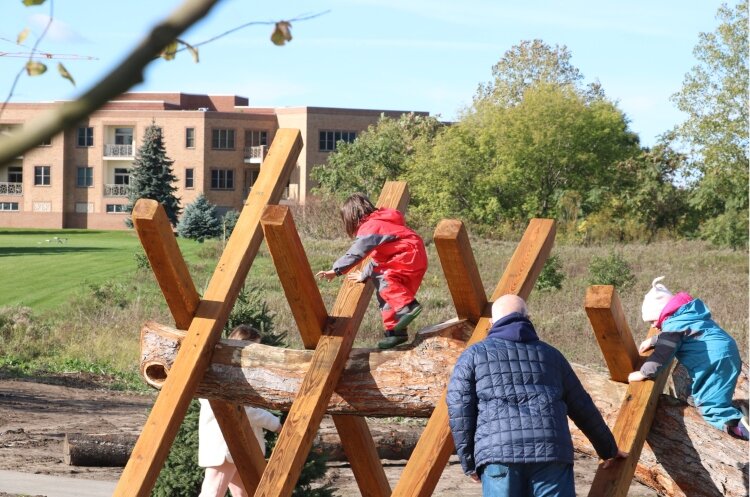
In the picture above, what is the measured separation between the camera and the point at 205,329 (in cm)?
560

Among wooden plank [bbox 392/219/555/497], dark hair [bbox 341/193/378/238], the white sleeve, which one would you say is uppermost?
dark hair [bbox 341/193/378/238]

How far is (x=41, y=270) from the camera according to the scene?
3866 cm

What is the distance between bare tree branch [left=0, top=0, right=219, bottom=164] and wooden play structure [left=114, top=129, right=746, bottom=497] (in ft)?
12.0

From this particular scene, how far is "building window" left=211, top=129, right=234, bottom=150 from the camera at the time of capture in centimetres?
7288

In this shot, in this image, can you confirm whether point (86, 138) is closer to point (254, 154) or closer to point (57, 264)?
point (254, 154)

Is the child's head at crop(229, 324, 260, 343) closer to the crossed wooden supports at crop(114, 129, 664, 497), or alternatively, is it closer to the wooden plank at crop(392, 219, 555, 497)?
the crossed wooden supports at crop(114, 129, 664, 497)

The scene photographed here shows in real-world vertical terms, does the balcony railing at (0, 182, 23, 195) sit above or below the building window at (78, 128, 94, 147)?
below

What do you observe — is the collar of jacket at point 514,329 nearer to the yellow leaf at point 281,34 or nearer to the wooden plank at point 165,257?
the wooden plank at point 165,257

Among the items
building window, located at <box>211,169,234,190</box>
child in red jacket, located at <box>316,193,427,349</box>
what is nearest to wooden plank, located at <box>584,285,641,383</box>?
child in red jacket, located at <box>316,193,427,349</box>

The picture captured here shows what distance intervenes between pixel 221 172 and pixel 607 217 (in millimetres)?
33315

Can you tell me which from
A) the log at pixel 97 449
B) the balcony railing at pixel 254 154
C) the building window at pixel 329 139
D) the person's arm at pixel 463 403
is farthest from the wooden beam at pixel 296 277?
the balcony railing at pixel 254 154

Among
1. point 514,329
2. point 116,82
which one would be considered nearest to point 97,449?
point 514,329

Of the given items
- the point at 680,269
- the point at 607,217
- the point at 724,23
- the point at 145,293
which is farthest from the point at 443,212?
the point at 145,293

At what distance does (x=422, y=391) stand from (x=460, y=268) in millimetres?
636
